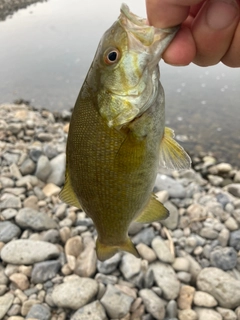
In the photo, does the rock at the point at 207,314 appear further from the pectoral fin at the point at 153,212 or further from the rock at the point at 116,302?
the pectoral fin at the point at 153,212

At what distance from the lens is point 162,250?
4.91m

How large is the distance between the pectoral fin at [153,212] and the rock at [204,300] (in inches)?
96.1

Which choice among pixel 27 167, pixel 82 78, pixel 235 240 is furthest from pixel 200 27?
pixel 82 78

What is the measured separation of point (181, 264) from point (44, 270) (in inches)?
64.4

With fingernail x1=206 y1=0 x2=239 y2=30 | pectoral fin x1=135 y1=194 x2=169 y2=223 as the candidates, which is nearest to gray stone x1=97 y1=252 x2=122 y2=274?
pectoral fin x1=135 y1=194 x2=169 y2=223

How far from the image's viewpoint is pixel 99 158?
2.09 metres

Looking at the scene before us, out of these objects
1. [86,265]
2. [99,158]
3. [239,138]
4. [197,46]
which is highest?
[197,46]

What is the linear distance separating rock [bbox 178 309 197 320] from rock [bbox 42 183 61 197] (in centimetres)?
253

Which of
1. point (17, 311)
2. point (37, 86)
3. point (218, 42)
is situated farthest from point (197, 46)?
point (37, 86)

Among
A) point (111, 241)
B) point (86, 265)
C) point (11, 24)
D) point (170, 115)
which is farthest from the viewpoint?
point (11, 24)

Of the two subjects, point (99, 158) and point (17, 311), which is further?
point (17, 311)

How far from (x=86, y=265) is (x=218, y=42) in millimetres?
3068

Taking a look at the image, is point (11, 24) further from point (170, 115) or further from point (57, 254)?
point (57, 254)

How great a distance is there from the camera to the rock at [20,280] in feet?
14.4
